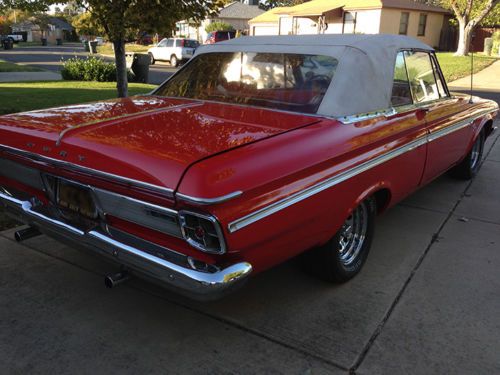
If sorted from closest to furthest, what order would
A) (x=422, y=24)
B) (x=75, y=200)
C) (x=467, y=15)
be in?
(x=75, y=200), (x=467, y=15), (x=422, y=24)

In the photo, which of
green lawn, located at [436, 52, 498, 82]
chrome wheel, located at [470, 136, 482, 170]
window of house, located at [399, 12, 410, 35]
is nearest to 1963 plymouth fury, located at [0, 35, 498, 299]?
chrome wheel, located at [470, 136, 482, 170]

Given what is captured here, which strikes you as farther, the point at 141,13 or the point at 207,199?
the point at 141,13

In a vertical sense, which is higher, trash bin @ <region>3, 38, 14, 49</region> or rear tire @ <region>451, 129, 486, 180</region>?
trash bin @ <region>3, 38, 14, 49</region>

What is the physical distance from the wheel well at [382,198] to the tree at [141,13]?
402 centimetres

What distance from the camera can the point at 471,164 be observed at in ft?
20.1

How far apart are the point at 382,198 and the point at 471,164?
2.98 meters

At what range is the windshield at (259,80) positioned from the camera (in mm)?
3455

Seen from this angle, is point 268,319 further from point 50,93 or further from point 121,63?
point 50,93

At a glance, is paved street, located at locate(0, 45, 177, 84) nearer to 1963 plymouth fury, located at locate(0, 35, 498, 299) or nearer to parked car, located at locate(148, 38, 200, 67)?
parked car, located at locate(148, 38, 200, 67)

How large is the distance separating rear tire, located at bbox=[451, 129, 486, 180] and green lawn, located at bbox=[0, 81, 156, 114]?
287 inches

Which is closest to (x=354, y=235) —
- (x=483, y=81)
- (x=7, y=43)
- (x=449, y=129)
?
(x=449, y=129)

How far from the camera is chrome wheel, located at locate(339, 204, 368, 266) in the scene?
352 centimetres

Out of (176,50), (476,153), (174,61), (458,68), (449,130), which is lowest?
(476,153)

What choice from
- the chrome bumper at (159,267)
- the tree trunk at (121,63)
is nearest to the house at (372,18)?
the tree trunk at (121,63)
